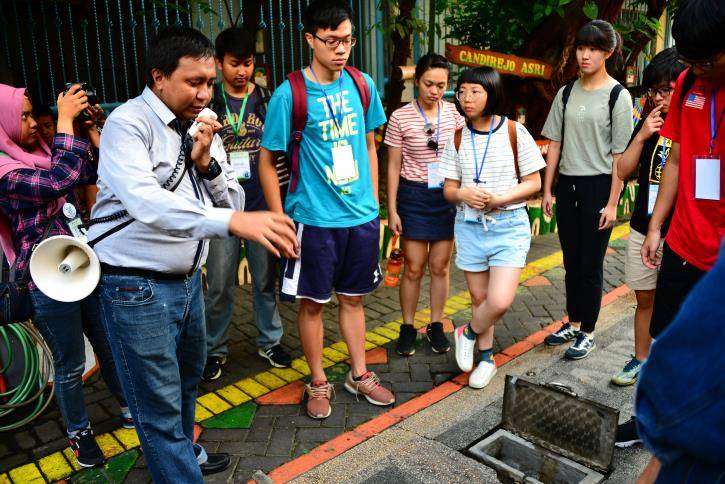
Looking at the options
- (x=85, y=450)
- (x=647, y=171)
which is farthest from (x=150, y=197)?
(x=647, y=171)

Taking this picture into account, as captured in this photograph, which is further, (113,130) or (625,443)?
(625,443)

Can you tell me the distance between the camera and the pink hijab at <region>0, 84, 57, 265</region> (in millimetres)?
2854

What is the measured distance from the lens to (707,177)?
256 centimetres

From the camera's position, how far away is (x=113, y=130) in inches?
88.1

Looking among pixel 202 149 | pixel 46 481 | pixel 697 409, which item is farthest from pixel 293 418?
pixel 697 409

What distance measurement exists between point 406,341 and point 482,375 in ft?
2.22

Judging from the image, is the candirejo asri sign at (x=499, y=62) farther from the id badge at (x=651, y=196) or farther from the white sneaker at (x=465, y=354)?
the white sneaker at (x=465, y=354)

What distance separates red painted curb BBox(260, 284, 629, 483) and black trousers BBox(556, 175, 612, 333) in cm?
49

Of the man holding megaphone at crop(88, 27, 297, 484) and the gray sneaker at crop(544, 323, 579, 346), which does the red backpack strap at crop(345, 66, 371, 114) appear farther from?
the gray sneaker at crop(544, 323, 579, 346)

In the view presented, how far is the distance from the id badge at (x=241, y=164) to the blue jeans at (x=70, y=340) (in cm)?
129

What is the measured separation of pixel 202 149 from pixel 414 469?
6.23ft

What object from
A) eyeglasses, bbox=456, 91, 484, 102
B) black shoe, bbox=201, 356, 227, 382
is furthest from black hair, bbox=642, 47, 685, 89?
black shoe, bbox=201, 356, 227, 382

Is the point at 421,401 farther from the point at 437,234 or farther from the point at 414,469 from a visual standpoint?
the point at 437,234

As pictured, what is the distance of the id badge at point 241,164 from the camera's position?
4039mm
